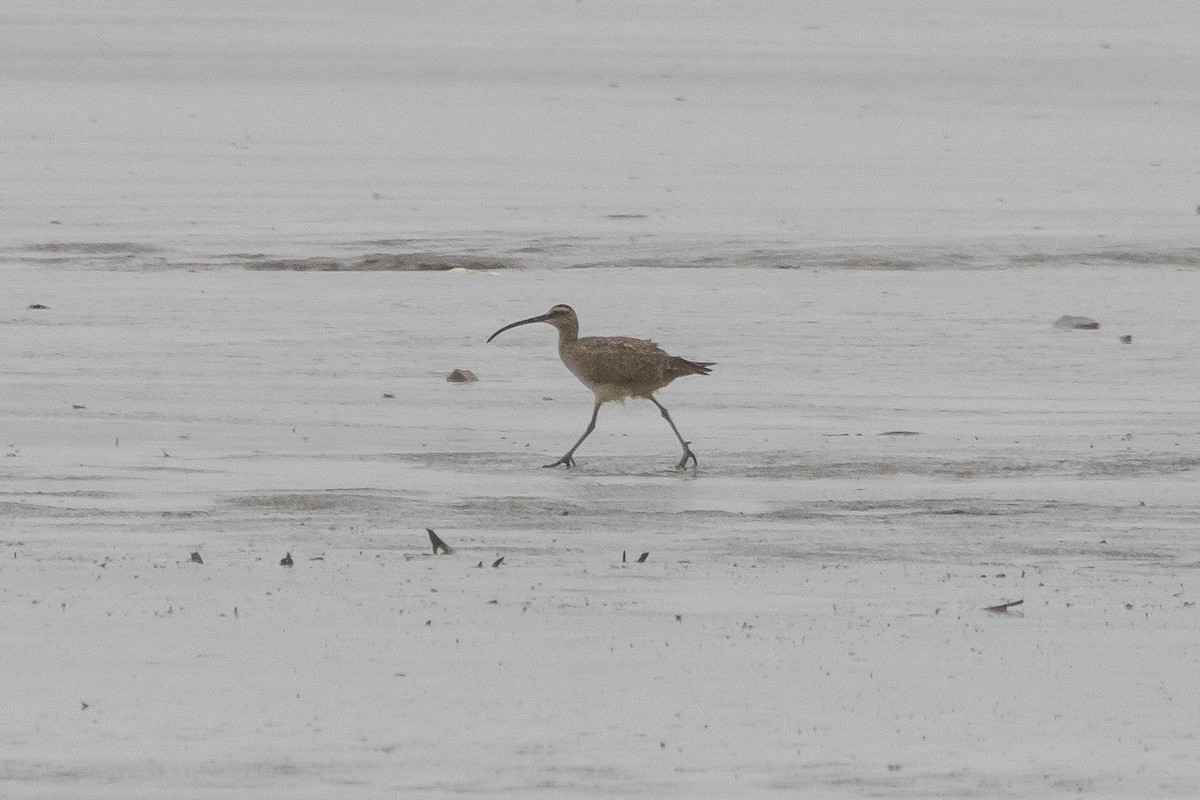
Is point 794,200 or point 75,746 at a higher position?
point 75,746

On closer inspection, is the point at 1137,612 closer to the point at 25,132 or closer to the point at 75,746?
the point at 75,746

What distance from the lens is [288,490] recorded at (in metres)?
9.70

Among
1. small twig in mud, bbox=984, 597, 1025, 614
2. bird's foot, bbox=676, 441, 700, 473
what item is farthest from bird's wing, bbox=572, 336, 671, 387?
small twig in mud, bbox=984, 597, 1025, 614

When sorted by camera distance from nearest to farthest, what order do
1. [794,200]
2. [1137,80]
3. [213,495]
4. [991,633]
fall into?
[991,633]
[213,495]
[794,200]
[1137,80]

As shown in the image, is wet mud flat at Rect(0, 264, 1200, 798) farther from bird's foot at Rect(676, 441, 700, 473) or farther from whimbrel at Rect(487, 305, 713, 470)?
whimbrel at Rect(487, 305, 713, 470)

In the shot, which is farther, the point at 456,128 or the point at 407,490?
the point at 456,128

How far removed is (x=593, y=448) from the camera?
1142 centimetres

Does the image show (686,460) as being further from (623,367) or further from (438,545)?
(438,545)

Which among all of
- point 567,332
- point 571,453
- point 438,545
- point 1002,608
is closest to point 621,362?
point 567,332

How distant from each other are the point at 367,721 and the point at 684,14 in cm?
2961

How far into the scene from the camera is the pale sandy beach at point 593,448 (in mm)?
6414

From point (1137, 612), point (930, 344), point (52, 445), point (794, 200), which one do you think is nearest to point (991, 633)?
point (1137, 612)

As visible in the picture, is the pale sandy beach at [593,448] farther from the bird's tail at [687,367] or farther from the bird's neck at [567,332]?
the bird's neck at [567,332]

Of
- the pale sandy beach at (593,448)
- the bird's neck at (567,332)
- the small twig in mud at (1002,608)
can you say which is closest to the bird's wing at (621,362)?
the bird's neck at (567,332)
